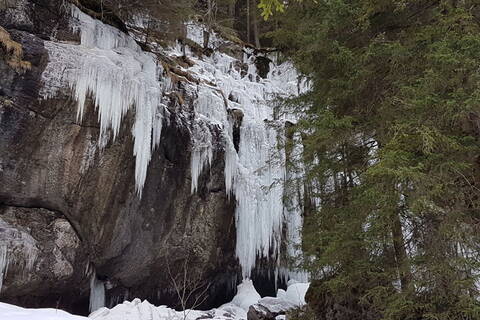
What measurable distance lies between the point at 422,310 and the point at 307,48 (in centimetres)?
387

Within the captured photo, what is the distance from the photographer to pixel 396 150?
14.3 ft

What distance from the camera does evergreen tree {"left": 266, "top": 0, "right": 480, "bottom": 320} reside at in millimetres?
4207

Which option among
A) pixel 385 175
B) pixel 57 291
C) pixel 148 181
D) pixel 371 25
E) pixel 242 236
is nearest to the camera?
pixel 385 175

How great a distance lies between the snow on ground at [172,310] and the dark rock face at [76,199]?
4.60ft

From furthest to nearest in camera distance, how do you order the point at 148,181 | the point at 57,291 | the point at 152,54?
the point at 152,54
the point at 148,181
the point at 57,291

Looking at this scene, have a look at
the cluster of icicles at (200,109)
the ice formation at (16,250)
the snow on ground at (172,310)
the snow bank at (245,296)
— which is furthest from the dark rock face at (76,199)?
the snow bank at (245,296)

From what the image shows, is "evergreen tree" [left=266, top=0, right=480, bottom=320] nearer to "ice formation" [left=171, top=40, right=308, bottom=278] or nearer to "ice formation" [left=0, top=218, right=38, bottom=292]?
"ice formation" [left=171, top=40, right=308, bottom=278]

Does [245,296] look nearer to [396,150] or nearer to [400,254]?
[400,254]

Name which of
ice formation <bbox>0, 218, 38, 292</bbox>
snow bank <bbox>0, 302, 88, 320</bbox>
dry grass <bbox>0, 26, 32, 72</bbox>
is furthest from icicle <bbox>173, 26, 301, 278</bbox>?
snow bank <bbox>0, 302, 88, 320</bbox>

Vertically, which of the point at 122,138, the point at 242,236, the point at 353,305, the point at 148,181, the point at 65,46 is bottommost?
the point at 353,305

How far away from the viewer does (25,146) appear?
767 centimetres

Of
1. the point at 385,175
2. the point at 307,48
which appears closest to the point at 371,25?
the point at 307,48

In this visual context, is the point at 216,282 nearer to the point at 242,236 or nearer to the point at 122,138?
the point at 242,236

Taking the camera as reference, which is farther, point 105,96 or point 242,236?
point 242,236
